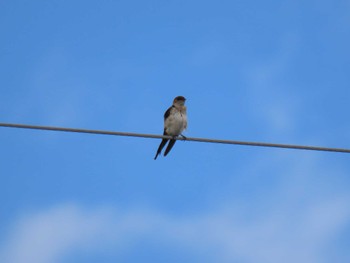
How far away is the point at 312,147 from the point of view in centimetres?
720

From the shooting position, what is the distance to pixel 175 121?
11.5m

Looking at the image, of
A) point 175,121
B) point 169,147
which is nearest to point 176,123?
point 175,121

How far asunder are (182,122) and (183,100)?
20.3 inches

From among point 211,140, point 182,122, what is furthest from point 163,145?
point 211,140

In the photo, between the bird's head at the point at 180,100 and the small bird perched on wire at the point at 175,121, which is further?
→ the bird's head at the point at 180,100

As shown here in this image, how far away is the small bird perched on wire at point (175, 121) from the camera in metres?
11.5

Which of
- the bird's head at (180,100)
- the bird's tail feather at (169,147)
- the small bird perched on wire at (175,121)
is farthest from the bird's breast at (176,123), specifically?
the bird's head at (180,100)

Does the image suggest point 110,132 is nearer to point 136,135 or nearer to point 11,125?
point 136,135

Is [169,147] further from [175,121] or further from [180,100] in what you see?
[180,100]

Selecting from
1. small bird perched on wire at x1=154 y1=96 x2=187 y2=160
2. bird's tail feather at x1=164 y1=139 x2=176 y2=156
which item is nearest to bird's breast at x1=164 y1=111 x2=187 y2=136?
small bird perched on wire at x1=154 y1=96 x2=187 y2=160

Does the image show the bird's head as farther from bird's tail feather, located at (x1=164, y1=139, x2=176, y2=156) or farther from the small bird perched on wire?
bird's tail feather, located at (x1=164, y1=139, x2=176, y2=156)

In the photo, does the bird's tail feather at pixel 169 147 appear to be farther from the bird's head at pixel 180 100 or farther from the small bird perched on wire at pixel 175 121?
the bird's head at pixel 180 100

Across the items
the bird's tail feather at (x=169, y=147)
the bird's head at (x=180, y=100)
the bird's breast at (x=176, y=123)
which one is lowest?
the bird's tail feather at (x=169, y=147)

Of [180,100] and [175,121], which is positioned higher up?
[180,100]
